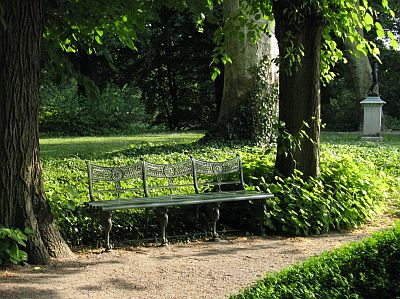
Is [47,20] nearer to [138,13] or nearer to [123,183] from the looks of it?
[138,13]

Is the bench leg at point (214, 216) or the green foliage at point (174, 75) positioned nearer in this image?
the bench leg at point (214, 216)

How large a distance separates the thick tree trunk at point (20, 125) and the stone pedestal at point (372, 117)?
16821 millimetres

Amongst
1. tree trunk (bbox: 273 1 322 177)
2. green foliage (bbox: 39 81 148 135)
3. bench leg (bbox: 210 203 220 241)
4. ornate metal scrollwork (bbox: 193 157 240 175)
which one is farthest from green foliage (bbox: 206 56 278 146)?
green foliage (bbox: 39 81 148 135)

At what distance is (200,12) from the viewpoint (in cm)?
972

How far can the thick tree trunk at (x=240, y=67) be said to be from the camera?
16609mm

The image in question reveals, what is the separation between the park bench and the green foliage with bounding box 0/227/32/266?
44.1 inches

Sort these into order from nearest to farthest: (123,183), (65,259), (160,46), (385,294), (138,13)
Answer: (385,294), (65,259), (138,13), (123,183), (160,46)

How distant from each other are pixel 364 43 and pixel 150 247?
4.55m

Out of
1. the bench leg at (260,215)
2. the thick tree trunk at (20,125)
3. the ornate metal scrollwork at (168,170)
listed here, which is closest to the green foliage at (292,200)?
the bench leg at (260,215)

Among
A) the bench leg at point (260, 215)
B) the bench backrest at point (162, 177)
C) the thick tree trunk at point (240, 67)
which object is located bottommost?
the bench leg at point (260, 215)

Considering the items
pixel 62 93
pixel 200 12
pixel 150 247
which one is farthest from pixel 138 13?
pixel 62 93

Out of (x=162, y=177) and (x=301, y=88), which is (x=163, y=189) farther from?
(x=301, y=88)

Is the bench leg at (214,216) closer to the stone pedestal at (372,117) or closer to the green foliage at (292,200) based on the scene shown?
the green foliage at (292,200)

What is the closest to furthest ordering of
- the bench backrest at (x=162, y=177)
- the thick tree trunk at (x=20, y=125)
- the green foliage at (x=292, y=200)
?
the thick tree trunk at (x=20, y=125)
the green foliage at (x=292, y=200)
the bench backrest at (x=162, y=177)
